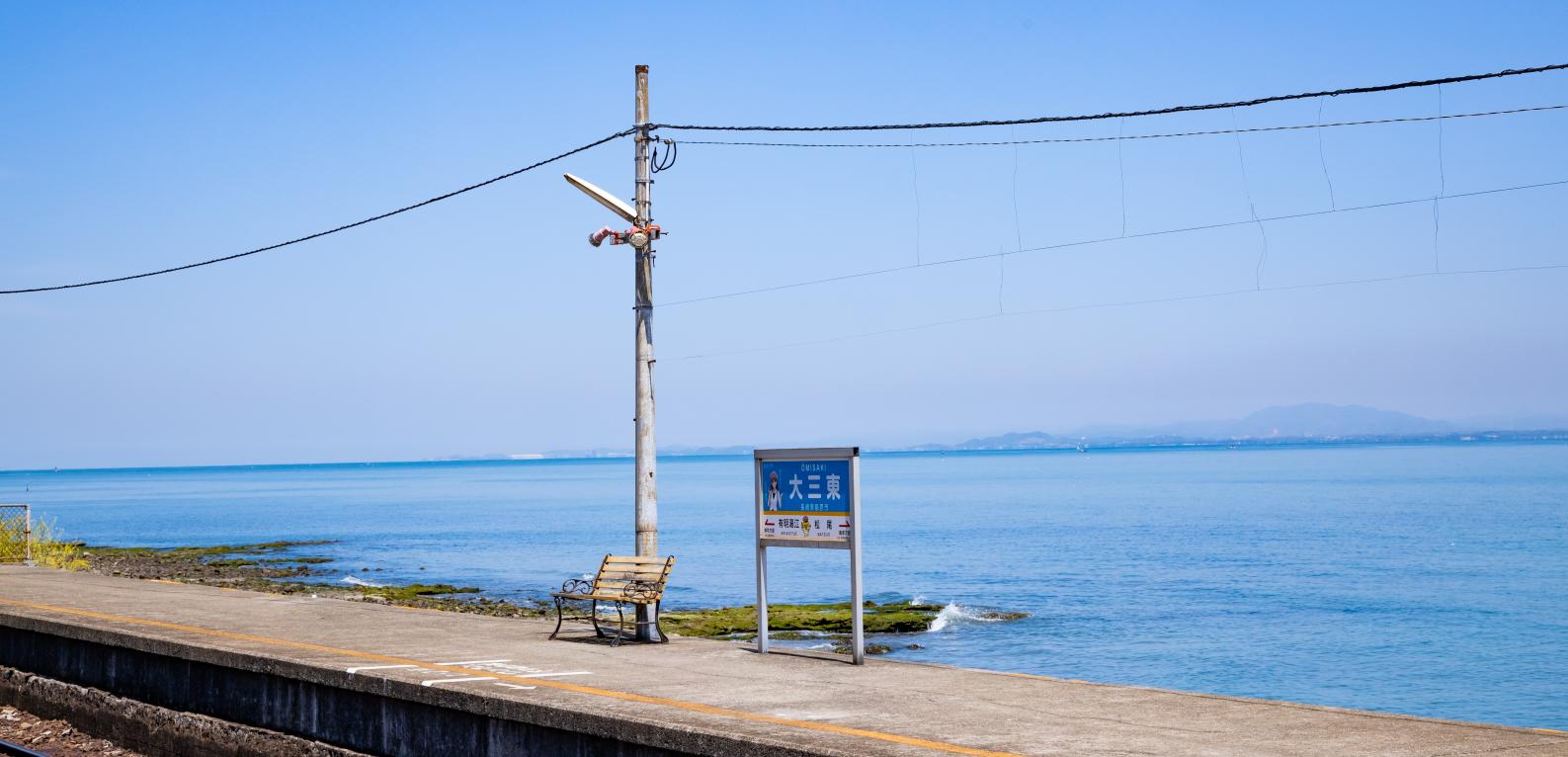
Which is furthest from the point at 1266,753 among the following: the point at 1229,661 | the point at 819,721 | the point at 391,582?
the point at 391,582

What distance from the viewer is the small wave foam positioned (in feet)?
103

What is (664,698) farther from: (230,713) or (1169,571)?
(1169,571)

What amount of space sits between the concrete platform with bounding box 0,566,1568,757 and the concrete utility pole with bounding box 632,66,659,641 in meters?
1.39

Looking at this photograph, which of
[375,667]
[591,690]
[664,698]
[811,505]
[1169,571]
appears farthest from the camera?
[1169,571]

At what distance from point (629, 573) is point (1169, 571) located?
115 feet

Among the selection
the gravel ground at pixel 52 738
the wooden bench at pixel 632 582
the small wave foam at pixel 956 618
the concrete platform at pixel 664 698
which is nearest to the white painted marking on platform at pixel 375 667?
the concrete platform at pixel 664 698

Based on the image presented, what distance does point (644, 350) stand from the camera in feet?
49.8

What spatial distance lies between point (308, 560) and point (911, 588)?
79.7 feet

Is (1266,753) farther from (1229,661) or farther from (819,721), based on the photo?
(1229,661)

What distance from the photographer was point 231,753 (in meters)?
12.4

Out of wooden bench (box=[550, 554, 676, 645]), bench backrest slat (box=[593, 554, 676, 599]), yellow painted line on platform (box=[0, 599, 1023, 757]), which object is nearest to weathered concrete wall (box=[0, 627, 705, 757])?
yellow painted line on platform (box=[0, 599, 1023, 757])

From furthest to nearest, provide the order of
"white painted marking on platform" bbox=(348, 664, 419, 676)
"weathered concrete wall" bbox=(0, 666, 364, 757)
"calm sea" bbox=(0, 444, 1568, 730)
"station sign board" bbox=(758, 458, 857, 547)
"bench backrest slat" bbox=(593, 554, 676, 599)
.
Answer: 1. "calm sea" bbox=(0, 444, 1568, 730)
2. "bench backrest slat" bbox=(593, 554, 676, 599)
3. "station sign board" bbox=(758, 458, 857, 547)
4. "weathered concrete wall" bbox=(0, 666, 364, 757)
5. "white painted marking on platform" bbox=(348, 664, 419, 676)

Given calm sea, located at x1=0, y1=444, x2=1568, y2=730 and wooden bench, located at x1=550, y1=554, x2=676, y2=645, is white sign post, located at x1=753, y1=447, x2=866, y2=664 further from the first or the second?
calm sea, located at x1=0, y1=444, x2=1568, y2=730

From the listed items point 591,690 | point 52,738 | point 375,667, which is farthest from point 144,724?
point 591,690
